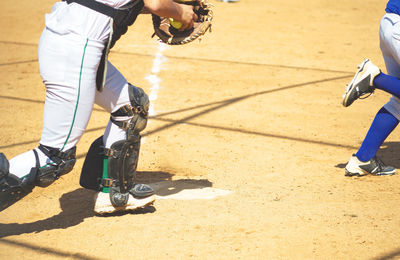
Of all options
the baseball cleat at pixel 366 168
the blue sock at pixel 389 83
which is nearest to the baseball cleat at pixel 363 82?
the blue sock at pixel 389 83

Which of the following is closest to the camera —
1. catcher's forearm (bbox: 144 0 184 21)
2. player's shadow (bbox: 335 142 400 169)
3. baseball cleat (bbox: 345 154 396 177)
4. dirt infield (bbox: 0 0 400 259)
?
catcher's forearm (bbox: 144 0 184 21)

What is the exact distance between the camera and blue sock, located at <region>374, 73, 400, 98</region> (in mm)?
3617

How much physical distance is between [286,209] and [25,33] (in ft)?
22.6

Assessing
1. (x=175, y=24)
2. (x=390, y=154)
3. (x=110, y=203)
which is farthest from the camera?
(x=390, y=154)

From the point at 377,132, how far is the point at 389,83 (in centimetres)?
37

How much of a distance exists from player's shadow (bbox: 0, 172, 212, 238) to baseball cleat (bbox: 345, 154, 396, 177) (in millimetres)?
Result: 1038

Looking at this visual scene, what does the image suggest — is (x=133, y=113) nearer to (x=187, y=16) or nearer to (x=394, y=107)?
(x=187, y=16)

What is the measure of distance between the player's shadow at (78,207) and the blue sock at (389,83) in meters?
1.40

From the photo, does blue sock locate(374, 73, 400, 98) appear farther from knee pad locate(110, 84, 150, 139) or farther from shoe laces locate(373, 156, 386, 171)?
knee pad locate(110, 84, 150, 139)

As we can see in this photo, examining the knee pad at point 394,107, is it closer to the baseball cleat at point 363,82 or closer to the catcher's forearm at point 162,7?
the baseball cleat at point 363,82

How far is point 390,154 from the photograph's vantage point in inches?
169

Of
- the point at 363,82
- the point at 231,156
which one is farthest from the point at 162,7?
the point at 231,156

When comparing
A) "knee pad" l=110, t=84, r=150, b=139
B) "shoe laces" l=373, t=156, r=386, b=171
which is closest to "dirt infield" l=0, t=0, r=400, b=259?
"shoe laces" l=373, t=156, r=386, b=171

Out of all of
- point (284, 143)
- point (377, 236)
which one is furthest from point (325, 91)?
point (377, 236)
